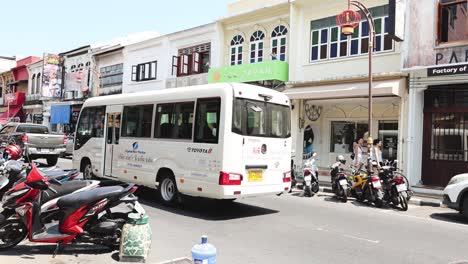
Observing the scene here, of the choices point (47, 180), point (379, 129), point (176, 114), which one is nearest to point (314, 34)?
point (379, 129)

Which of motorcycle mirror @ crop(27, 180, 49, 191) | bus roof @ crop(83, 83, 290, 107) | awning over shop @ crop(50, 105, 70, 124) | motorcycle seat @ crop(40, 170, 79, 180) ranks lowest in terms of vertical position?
motorcycle mirror @ crop(27, 180, 49, 191)

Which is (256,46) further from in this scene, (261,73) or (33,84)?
(33,84)

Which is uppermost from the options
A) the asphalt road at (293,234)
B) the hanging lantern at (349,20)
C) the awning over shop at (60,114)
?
the hanging lantern at (349,20)

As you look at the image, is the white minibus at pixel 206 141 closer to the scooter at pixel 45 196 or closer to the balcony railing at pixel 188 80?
the scooter at pixel 45 196

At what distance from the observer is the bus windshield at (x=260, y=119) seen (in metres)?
8.73

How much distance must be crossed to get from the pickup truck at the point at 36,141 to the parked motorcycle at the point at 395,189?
45.3ft

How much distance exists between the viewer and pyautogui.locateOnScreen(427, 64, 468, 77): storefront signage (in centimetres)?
1275

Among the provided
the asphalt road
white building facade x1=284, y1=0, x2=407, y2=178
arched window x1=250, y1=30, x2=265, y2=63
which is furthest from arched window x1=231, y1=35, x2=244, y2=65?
the asphalt road

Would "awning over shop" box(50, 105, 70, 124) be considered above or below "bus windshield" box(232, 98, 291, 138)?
above

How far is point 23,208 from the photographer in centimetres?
577

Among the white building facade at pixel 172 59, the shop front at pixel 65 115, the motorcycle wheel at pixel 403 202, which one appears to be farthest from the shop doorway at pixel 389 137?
the shop front at pixel 65 115

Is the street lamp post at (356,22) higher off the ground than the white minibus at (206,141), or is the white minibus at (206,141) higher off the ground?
the street lamp post at (356,22)

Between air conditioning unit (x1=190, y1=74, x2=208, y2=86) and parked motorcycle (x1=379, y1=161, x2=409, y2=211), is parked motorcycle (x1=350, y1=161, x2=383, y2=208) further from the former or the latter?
air conditioning unit (x1=190, y1=74, x2=208, y2=86)

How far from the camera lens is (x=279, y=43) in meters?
19.7
